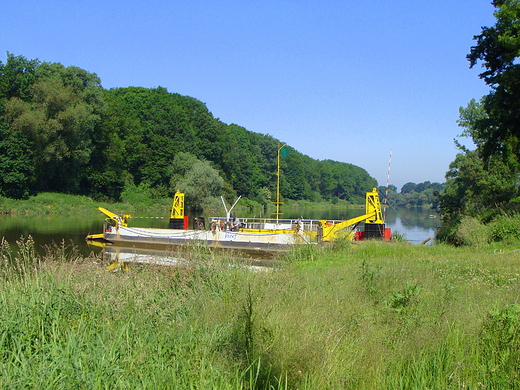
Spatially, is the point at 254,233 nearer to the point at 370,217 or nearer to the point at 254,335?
the point at 370,217

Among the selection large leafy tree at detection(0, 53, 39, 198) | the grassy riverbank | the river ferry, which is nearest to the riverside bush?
the river ferry

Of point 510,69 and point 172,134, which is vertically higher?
point 172,134

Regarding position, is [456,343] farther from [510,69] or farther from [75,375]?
[510,69]

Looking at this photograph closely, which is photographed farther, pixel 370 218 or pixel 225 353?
pixel 370 218

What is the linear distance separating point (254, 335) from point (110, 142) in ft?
214

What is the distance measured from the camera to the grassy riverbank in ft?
14.6

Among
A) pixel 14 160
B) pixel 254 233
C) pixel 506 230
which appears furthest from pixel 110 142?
pixel 506 230

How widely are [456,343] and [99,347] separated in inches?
148

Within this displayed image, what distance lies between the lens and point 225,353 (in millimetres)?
4832

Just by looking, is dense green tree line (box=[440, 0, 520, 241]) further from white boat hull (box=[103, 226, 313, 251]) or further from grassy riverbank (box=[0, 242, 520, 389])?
grassy riverbank (box=[0, 242, 520, 389])

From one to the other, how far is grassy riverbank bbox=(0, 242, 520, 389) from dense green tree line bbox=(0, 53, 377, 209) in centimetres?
4727

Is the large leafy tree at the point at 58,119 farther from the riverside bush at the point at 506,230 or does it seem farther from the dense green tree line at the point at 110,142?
the riverside bush at the point at 506,230

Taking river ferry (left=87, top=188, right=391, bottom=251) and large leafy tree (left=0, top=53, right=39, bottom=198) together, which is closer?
river ferry (left=87, top=188, right=391, bottom=251)

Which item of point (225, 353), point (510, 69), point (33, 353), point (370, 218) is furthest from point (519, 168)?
point (33, 353)
